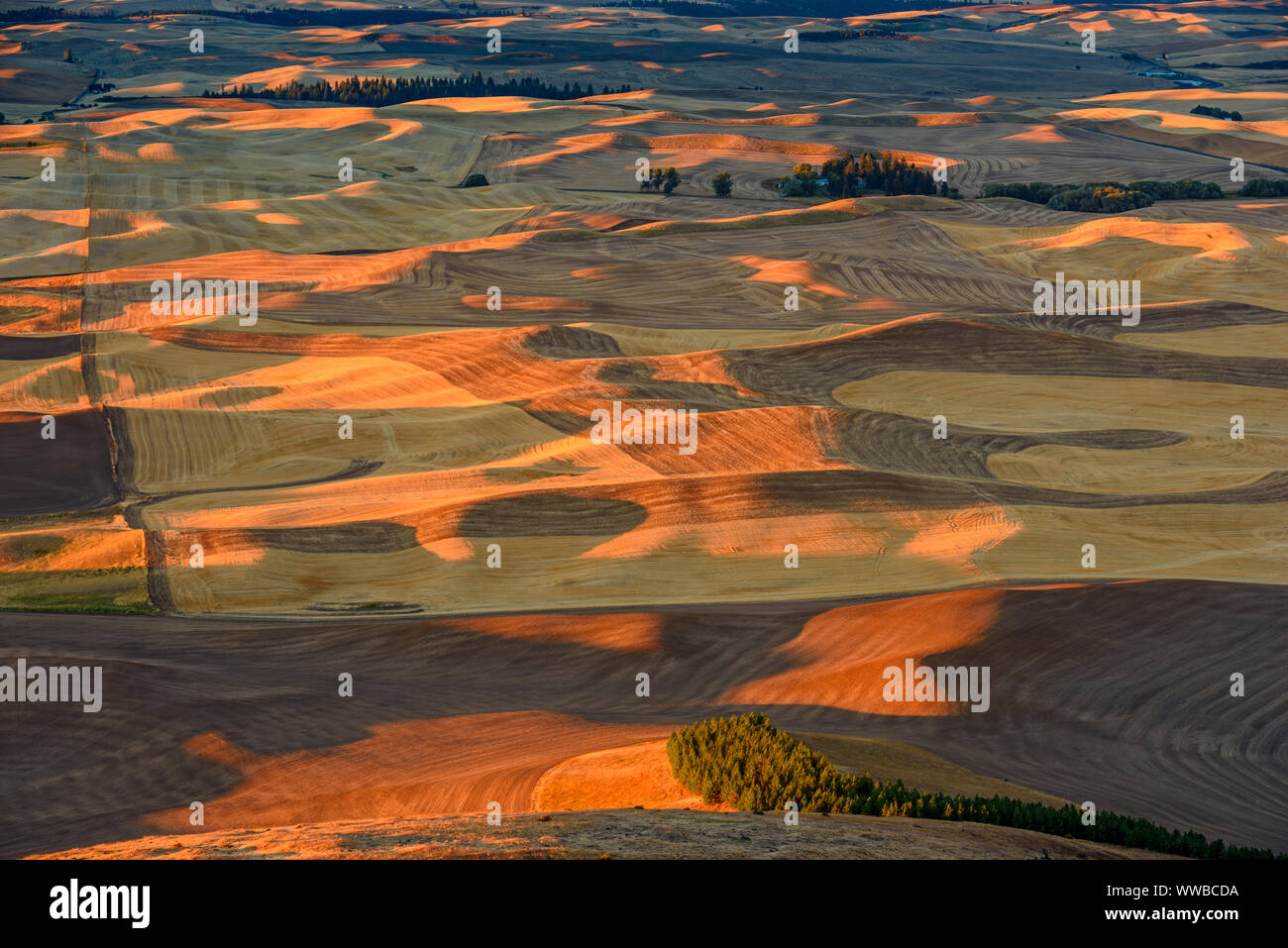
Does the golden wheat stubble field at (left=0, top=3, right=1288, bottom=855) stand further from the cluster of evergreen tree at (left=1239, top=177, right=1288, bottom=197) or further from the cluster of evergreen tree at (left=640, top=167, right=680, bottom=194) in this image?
the cluster of evergreen tree at (left=640, top=167, right=680, bottom=194)

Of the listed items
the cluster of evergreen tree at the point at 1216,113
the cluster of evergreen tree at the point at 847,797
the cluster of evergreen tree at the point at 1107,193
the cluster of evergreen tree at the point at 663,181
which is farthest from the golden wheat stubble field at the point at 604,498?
the cluster of evergreen tree at the point at 1216,113

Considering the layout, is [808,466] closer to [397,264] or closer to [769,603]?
[769,603]

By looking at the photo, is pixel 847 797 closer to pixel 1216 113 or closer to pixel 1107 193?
pixel 1107 193

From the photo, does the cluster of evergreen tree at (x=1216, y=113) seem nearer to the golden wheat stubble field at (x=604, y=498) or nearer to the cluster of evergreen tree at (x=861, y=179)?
the golden wheat stubble field at (x=604, y=498)

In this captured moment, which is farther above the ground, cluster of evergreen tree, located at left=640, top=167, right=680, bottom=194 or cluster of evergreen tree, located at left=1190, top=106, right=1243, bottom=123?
cluster of evergreen tree, located at left=1190, top=106, right=1243, bottom=123

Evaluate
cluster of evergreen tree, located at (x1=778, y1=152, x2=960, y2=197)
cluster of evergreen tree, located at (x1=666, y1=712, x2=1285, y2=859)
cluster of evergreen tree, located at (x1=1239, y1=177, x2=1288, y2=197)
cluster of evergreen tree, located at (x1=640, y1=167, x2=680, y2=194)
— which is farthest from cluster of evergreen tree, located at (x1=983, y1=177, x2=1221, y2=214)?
cluster of evergreen tree, located at (x1=666, y1=712, x2=1285, y2=859)

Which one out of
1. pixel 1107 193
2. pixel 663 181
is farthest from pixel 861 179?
pixel 1107 193
